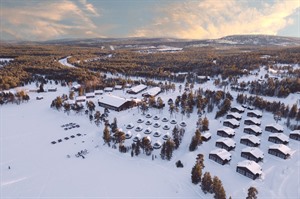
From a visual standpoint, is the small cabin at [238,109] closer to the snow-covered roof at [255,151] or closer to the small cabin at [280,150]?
the small cabin at [280,150]

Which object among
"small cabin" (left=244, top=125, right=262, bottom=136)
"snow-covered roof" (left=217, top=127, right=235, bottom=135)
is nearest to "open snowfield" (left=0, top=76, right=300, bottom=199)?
"snow-covered roof" (left=217, top=127, right=235, bottom=135)

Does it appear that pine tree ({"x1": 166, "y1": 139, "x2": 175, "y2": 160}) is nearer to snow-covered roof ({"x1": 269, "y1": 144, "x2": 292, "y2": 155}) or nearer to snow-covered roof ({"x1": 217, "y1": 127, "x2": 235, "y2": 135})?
snow-covered roof ({"x1": 217, "y1": 127, "x2": 235, "y2": 135})

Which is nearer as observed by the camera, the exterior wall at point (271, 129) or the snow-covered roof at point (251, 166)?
the snow-covered roof at point (251, 166)

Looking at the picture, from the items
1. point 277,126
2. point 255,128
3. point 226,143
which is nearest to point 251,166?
point 226,143

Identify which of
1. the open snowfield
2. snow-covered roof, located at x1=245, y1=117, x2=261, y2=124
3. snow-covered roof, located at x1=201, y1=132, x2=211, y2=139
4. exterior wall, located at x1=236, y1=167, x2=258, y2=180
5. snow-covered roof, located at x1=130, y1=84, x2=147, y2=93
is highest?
snow-covered roof, located at x1=130, y1=84, x2=147, y2=93

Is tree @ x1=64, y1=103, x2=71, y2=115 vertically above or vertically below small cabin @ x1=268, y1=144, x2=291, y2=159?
above

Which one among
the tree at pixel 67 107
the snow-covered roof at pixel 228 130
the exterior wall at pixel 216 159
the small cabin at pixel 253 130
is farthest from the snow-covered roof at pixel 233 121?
the tree at pixel 67 107

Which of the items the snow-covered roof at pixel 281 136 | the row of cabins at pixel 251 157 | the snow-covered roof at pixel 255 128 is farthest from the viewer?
the snow-covered roof at pixel 255 128

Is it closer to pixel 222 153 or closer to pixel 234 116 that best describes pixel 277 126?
pixel 234 116
